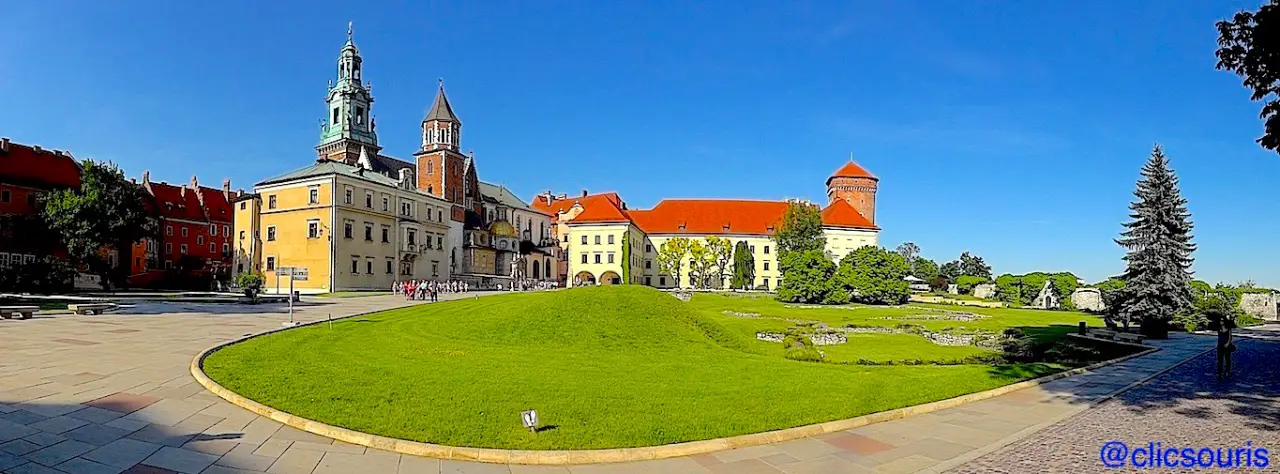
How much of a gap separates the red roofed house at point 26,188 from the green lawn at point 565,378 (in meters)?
46.7

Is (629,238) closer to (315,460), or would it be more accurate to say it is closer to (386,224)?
(386,224)

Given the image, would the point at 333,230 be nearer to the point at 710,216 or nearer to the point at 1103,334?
the point at 1103,334

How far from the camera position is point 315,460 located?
24.9 feet

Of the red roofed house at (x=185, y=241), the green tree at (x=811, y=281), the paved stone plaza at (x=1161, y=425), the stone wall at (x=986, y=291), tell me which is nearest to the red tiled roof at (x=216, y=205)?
the red roofed house at (x=185, y=241)

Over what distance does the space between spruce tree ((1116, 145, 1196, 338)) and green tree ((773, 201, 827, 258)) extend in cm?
4931

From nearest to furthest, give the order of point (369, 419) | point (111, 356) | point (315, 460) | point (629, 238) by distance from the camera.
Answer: point (315, 460) < point (369, 419) < point (111, 356) < point (629, 238)

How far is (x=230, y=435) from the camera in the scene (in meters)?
8.39

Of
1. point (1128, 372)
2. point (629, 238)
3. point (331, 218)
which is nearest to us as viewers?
point (1128, 372)

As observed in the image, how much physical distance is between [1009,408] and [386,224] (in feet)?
195

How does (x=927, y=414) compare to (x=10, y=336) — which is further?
(x=10, y=336)

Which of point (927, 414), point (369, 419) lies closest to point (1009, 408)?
point (927, 414)

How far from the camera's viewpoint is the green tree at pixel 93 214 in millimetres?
49156

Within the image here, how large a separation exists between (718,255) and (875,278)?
3203 centimetres

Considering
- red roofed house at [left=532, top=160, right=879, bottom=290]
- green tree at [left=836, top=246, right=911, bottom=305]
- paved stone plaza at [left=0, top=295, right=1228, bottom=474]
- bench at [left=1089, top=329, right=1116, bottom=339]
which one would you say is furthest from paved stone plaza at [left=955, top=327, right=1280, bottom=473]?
red roofed house at [left=532, top=160, right=879, bottom=290]
